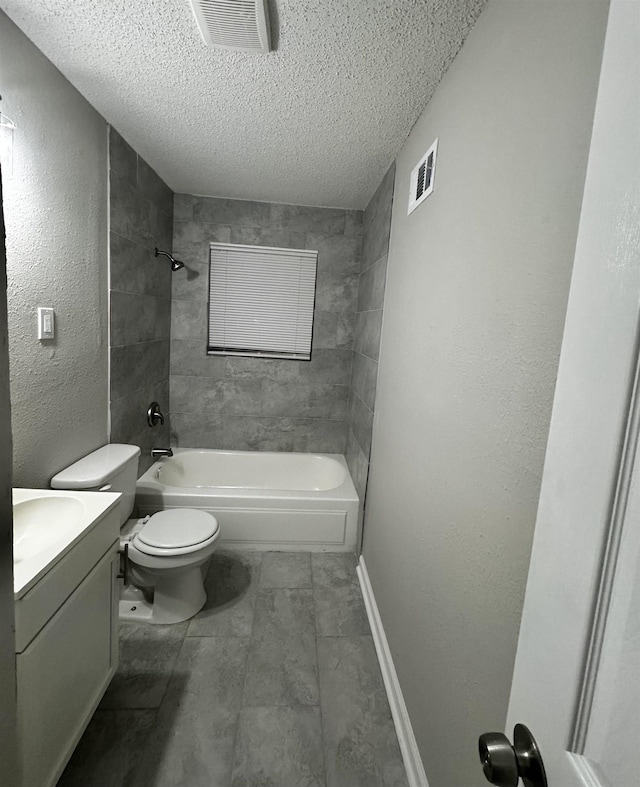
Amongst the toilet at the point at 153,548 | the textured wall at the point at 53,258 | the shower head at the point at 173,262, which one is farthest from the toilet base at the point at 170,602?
the shower head at the point at 173,262

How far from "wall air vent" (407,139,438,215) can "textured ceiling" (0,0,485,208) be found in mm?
265

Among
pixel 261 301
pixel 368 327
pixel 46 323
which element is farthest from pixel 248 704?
pixel 261 301

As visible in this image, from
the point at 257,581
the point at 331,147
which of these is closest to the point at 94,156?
the point at 331,147

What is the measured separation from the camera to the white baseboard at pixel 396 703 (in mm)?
1316

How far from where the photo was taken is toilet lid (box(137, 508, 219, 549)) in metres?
1.91

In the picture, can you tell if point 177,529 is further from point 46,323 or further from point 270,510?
point 46,323

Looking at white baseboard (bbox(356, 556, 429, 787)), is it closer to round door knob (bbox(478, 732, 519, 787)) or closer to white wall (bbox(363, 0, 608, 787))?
white wall (bbox(363, 0, 608, 787))

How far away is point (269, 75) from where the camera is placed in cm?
156

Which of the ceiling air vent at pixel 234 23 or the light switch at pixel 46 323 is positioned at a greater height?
the ceiling air vent at pixel 234 23

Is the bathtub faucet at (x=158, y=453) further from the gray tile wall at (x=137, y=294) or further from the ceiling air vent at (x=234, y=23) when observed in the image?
the ceiling air vent at (x=234, y=23)

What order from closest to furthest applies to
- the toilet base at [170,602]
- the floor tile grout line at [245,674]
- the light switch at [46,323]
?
the floor tile grout line at [245,674] < the light switch at [46,323] < the toilet base at [170,602]

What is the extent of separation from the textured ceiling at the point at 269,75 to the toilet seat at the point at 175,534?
1966 millimetres

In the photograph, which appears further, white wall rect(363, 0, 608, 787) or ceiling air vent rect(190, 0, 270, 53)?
ceiling air vent rect(190, 0, 270, 53)

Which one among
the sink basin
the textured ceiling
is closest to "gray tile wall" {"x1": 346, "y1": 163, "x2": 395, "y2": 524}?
the textured ceiling
